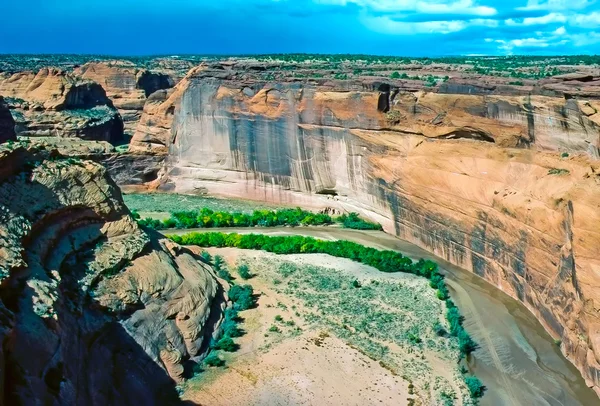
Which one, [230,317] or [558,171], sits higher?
[558,171]

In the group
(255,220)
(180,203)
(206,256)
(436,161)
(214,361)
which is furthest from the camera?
(180,203)

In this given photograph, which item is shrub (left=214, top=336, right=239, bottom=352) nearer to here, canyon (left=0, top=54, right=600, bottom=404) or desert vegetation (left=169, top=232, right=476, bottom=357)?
canyon (left=0, top=54, right=600, bottom=404)

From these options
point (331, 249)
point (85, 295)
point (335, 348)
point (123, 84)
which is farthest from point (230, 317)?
point (123, 84)

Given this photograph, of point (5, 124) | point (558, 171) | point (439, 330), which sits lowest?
point (439, 330)

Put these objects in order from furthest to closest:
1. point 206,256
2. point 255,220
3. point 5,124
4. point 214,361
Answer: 1. point 5,124
2. point 255,220
3. point 206,256
4. point 214,361

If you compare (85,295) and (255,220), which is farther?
(255,220)

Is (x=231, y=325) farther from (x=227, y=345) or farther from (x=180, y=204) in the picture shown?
(x=180, y=204)

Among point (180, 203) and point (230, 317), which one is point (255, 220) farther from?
point (230, 317)
